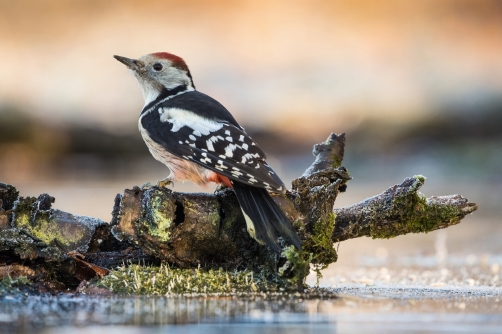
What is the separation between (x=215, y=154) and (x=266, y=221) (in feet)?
2.11

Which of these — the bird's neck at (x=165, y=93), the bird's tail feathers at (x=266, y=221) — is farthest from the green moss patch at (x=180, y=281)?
the bird's neck at (x=165, y=93)

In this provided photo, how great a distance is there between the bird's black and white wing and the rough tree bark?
189 mm

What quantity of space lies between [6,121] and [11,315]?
12482 millimetres

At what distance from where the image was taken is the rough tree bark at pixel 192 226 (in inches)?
155

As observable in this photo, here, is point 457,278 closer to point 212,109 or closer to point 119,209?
point 212,109

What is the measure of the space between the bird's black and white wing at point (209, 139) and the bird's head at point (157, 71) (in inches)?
25.6

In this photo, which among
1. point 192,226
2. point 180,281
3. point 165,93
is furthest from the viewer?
point 165,93

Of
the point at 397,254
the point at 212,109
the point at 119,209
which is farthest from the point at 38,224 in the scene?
the point at 397,254

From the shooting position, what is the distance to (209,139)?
4.54m

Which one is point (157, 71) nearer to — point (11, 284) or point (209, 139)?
point (209, 139)

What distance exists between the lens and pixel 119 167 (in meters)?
15.3

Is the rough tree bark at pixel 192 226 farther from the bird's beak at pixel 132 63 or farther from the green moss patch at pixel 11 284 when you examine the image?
the bird's beak at pixel 132 63

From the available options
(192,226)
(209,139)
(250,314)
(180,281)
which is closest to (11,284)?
(180,281)

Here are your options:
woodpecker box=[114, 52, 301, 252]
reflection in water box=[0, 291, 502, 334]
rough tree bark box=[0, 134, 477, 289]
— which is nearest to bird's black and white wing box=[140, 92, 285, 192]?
woodpecker box=[114, 52, 301, 252]
